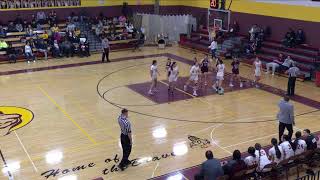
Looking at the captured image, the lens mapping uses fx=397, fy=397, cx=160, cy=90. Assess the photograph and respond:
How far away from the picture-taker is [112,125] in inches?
585

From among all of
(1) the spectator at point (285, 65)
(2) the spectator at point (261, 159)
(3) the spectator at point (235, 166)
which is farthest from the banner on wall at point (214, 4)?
(3) the spectator at point (235, 166)

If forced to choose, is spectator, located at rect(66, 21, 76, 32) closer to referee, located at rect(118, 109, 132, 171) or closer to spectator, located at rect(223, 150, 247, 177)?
referee, located at rect(118, 109, 132, 171)

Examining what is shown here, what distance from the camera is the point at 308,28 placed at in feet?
80.0

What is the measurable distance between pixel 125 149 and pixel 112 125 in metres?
3.77

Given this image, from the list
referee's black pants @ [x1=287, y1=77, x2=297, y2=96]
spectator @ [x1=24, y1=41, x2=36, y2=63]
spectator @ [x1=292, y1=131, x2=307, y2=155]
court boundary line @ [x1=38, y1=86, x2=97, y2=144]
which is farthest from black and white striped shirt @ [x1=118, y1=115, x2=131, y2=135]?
spectator @ [x1=24, y1=41, x2=36, y2=63]

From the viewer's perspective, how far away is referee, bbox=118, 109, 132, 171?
10.7 metres

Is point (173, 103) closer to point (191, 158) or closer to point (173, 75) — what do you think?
point (173, 75)

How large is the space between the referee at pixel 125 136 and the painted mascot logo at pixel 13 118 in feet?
17.1

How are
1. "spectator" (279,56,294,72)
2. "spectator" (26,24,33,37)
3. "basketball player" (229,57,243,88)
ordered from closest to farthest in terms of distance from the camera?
"basketball player" (229,57,243,88), "spectator" (279,56,294,72), "spectator" (26,24,33,37)

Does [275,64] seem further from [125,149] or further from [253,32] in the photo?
[125,149]

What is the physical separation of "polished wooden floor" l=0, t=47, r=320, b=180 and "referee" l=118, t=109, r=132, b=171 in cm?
26

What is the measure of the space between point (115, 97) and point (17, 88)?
533 centimetres

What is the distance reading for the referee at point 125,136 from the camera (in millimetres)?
10734

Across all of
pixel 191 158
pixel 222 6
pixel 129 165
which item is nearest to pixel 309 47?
pixel 222 6
